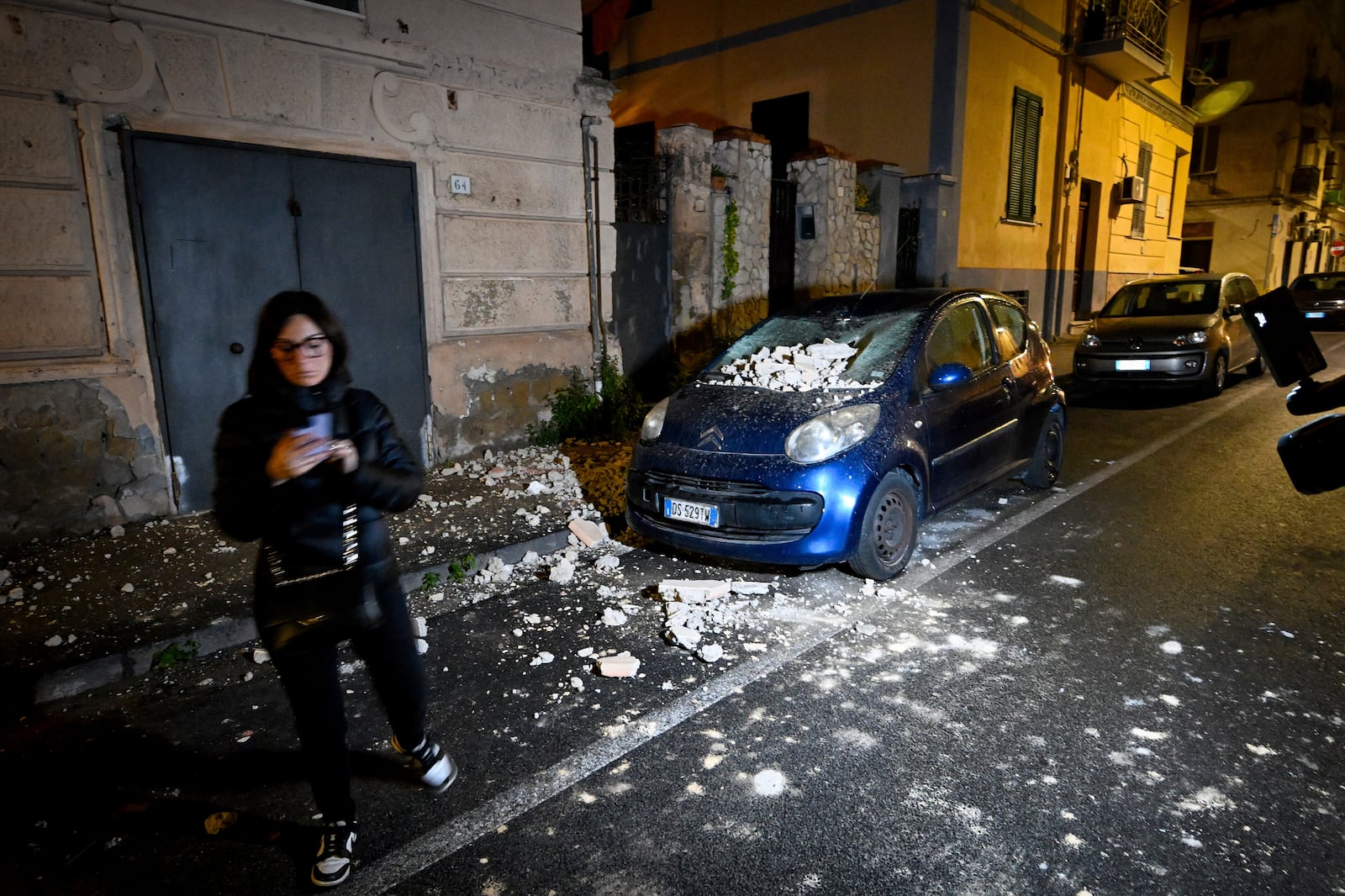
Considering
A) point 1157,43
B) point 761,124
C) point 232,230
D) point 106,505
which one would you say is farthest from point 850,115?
point 106,505

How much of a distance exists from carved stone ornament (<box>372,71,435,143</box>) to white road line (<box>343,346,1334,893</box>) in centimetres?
530

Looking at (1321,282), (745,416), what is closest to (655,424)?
(745,416)

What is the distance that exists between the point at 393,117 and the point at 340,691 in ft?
18.2

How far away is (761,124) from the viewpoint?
1655cm

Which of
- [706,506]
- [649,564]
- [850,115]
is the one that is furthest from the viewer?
[850,115]

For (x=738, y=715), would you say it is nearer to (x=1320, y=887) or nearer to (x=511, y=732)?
(x=511, y=732)

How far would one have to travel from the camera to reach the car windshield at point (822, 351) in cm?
495

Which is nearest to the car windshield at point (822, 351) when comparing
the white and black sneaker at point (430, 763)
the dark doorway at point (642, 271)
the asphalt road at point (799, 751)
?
the asphalt road at point (799, 751)

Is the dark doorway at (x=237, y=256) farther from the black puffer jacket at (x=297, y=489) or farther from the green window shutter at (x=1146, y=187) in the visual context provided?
the green window shutter at (x=1146, y=187)

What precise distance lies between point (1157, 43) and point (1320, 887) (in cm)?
2278

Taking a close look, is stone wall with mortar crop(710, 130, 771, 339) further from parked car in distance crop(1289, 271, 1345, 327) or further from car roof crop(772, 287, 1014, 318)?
parked car in distance crop(1289, 271, 1345, 327)

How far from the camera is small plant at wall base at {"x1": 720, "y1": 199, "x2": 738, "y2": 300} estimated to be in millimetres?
10234

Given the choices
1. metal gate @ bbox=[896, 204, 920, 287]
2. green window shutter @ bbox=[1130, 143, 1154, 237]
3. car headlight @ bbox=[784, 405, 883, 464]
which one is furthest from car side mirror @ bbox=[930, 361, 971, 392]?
green window shutter @ bbox=[1130, 143, 1154, 237]

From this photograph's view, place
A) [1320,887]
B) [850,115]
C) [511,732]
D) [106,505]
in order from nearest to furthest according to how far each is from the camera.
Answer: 1. [1320,887]
2. [511,732]
3. [106,505]
4. [850,115]
